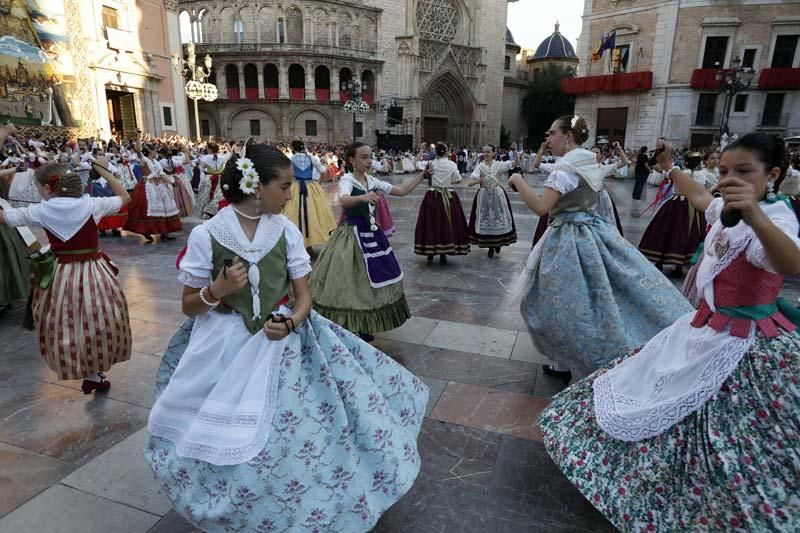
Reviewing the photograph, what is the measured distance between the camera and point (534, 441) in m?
2.94

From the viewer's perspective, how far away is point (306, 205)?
26.7ft

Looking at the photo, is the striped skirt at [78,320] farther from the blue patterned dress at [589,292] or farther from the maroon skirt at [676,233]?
the maroon skirt at [676,233]

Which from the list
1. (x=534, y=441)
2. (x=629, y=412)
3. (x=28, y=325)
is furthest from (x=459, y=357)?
(x=28, y=325)

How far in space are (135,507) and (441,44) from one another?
1588 inches

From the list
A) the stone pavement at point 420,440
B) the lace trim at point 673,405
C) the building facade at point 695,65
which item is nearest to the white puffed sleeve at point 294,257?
the stone pavement at point 420,440

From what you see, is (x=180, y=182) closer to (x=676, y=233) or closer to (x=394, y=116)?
(x=676, y=233)

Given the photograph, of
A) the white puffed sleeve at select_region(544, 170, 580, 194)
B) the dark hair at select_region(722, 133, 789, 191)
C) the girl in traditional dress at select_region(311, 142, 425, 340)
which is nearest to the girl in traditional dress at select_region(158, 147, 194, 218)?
the girl in traditional dress at select_region(311, 142, 425, 340)

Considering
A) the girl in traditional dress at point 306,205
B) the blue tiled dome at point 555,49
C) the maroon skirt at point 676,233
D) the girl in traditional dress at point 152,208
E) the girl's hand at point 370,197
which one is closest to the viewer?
the girl's hand at point 370,197

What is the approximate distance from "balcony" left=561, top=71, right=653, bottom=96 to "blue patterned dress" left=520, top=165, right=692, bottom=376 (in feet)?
93.9

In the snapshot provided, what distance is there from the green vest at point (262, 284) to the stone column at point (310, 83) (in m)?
35.9

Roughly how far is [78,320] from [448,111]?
4085 centimetres

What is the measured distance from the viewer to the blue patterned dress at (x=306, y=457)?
184 centimetres

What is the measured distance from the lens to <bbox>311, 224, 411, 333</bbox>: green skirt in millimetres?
4148

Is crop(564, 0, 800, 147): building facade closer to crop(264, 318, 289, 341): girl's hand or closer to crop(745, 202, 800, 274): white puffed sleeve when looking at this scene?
crop(745, 202, 800, 274): white puffed sleeve
